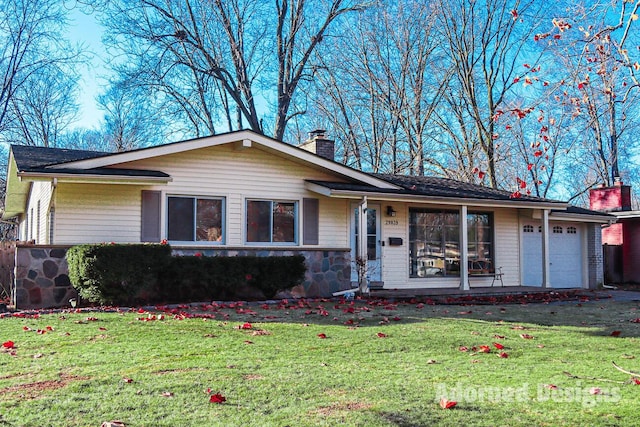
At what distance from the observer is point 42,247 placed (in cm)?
1049

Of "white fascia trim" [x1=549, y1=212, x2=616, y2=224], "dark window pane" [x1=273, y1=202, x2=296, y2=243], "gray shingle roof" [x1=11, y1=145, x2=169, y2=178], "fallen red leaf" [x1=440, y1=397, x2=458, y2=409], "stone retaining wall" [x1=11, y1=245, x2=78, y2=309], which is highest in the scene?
"gray shingle roof" [x1=11, y1=145, x2=169, y2=178]

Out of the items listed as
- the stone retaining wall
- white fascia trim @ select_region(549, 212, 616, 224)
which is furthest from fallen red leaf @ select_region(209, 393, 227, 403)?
white fascia trim @ select_region(549, 212, 616, 224)

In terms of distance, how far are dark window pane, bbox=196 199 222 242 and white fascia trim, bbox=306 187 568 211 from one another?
7.24ft

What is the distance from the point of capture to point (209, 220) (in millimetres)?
12891

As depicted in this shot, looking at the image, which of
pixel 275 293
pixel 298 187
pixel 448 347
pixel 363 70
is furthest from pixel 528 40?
pixel 448 347

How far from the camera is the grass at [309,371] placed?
4.03 meters

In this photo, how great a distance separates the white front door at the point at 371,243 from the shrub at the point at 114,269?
5285 millimetres

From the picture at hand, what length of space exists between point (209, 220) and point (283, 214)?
1.74 metres

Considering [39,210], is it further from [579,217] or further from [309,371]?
[579,217]

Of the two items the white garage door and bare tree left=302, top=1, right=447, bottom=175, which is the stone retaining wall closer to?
the white garage door

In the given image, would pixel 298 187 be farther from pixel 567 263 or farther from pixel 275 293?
pixel 567 263

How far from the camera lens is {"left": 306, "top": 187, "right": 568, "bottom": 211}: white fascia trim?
13.1 m

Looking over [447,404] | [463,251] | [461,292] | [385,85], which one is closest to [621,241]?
[463,251]

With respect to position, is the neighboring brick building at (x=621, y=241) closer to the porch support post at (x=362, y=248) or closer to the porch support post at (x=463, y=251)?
the porch support post at (x=463, y=251)
